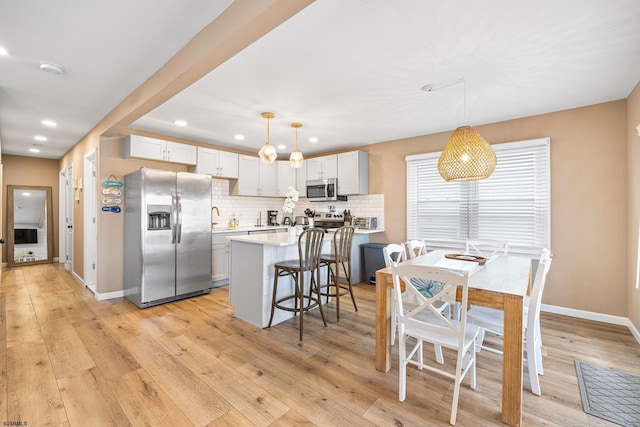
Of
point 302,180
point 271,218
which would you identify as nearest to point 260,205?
point 271,218

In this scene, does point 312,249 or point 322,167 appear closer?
point 312,249

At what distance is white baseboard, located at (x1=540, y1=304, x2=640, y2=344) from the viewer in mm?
2961

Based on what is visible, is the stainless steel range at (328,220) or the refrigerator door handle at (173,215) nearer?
the refrigerator door handle at (173,215)

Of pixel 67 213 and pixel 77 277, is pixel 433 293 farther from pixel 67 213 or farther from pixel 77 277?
pixel 67 213

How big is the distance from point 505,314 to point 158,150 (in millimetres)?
4676

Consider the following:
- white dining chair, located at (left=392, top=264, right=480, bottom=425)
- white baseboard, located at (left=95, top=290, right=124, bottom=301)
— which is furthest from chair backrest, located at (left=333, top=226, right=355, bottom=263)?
white baseboard, located at (left=95, top=290, right=124, bottom=301)

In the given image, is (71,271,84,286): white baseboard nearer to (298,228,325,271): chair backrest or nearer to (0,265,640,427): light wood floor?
(0,265,640,427): light wood floor

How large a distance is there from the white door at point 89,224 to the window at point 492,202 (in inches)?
196

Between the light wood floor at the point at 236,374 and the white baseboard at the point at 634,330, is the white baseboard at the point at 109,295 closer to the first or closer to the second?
the light wood floor at the point at 236,374

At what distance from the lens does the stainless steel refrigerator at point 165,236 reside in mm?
3732

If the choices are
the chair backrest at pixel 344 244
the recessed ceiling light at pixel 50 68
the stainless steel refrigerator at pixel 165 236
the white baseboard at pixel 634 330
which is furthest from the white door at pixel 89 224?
the white baseboard at pixel 634 330

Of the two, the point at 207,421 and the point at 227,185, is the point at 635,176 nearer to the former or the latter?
the point at 207,421

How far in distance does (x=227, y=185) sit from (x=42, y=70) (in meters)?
3.18

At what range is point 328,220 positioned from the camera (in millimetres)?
5637
